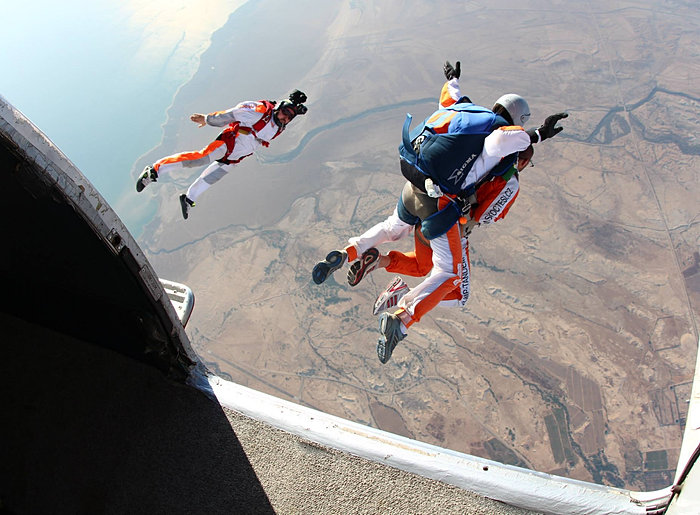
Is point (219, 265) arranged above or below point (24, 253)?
below

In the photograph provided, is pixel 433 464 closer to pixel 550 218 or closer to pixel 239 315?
pixel 239 315

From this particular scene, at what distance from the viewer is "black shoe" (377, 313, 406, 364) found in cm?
367

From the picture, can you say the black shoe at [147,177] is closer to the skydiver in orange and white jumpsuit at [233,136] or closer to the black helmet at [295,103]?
the skydiver in orange and white jumpsuit at [233,136]

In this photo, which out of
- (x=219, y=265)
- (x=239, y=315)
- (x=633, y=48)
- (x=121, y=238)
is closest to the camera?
(x=121, y=238)

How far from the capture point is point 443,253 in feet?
12.8

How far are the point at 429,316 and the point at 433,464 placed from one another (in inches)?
1364

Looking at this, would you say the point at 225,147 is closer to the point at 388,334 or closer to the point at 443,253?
the point at 443,253

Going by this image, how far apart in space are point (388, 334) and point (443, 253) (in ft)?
3.13

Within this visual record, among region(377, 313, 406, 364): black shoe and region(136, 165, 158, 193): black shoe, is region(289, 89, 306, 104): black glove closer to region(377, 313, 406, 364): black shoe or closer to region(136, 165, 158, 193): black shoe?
region(136, 165, 158, 193): black shoe

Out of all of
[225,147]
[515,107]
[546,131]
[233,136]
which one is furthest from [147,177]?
[546,131]

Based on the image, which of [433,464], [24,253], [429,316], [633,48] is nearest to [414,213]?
[433,464]

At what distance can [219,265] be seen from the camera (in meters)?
43.8

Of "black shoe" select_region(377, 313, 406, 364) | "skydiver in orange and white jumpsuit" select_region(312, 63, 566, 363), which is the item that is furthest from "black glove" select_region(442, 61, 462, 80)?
"black shoe" select_region(377, 313, 406, 364)

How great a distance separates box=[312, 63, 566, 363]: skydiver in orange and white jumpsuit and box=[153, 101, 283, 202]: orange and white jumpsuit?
2369 mm
